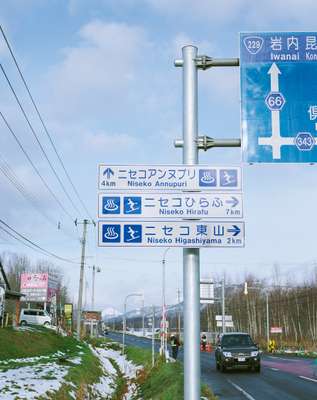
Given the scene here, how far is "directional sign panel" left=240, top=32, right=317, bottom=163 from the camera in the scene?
19.0 ft

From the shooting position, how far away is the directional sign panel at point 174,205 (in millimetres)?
5270

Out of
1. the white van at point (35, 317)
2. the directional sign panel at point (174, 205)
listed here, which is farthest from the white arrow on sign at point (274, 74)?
the white van at point (35, 317)

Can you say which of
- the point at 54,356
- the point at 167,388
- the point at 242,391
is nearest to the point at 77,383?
the point at 167,388

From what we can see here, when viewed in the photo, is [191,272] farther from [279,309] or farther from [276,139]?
[279,309]

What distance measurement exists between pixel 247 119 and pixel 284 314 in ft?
316

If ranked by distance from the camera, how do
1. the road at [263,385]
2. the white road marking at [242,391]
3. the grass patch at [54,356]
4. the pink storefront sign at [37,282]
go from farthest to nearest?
the pink storefront sign at [37,282] < the grass patch at [54,356] < the road at [263,385] < the white road marking at [242,391]

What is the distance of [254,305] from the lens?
332 ft

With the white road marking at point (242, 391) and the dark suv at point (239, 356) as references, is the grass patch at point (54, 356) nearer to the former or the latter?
the white road marking at point (242, 391)

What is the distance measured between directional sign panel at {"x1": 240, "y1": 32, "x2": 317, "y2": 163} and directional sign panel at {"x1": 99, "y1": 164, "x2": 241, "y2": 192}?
19.5 inches

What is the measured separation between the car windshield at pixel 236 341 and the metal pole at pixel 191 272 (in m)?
23.3

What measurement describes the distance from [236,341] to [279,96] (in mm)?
23593

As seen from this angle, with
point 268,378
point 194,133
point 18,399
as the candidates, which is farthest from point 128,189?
point 268,378

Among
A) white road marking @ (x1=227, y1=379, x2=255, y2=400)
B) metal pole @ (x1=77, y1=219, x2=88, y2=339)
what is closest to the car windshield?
white road marking @ (x1=227, y1=379, x2=255, y2=400)

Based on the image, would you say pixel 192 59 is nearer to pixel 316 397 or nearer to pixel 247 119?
pixel 247 119
